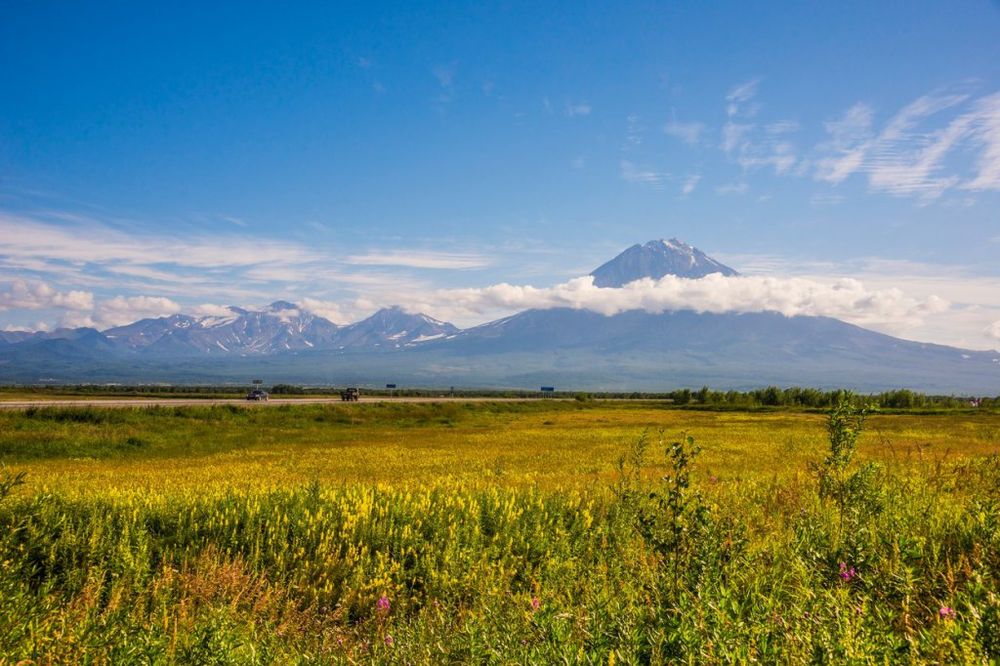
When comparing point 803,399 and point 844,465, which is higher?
point 844,465

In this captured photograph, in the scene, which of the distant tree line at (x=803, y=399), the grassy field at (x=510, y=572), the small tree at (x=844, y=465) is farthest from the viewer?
the distant tree line at (x=803, y=399)

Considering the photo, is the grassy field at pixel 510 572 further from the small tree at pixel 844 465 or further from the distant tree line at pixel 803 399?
the distant tree line at pixel 803 399

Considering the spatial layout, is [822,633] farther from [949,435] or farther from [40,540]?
[949,435]

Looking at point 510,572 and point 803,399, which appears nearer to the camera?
point 510,572

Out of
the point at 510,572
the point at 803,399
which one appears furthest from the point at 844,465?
the point at 803,399

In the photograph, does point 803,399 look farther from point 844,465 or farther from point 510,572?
point 510,572

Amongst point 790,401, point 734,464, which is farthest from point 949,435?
point 790,401

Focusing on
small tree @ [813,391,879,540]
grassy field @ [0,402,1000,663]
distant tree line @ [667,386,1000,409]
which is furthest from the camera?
distant tree line @ [667,386,1000,409]

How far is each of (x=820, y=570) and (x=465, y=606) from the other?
417 cm

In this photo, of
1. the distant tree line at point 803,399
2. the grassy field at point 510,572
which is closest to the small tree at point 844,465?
the grassy field at point 510,572

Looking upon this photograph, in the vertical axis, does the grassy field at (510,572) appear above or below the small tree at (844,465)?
below

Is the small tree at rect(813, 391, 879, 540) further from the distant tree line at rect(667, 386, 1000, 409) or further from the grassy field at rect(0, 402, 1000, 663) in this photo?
the distant tree line at rect(667, 386, 1000, 409)

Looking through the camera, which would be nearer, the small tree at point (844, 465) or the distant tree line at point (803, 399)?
the small tree at point (844, 465)

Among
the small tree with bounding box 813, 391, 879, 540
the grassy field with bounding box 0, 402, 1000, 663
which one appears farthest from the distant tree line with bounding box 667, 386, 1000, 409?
the grassy field with bounding box 0, 402, 1000, 663
